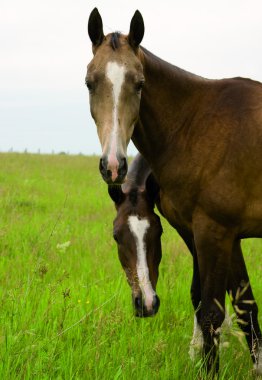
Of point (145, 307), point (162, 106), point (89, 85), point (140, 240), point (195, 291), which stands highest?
point (89, 85)

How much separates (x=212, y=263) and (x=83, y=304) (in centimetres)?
169

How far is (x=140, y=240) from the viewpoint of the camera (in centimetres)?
417

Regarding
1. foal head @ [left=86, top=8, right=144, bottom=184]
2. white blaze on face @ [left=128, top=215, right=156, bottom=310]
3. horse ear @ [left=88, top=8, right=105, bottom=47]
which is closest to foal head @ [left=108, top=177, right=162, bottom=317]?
white blaze on face @ [left=128, top=215, right=156, bottom=310]

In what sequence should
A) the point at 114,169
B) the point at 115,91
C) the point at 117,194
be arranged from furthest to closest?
1. the point at 117,194
2. the point at 115,91
3. the point at 114,169

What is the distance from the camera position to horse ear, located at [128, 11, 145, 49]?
3561 mm

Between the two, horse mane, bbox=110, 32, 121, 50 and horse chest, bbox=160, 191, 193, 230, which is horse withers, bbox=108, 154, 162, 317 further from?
horse mane, bbox=110, 32, 121, 50

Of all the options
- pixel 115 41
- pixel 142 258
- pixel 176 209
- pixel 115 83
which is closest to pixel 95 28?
pixel 115 41

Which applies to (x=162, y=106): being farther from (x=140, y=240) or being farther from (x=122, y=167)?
(x=122, y=167)

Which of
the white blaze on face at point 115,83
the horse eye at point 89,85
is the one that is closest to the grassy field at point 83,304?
the white blaze on face at point 115,83

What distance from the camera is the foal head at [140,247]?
160 inches

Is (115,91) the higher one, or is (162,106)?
(115,91)

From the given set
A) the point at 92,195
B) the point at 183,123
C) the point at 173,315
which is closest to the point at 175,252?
the point at 173,315

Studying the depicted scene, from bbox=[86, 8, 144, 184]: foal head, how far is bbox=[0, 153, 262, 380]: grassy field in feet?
3.08

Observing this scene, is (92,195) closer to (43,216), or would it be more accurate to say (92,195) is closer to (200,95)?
(43,216)
